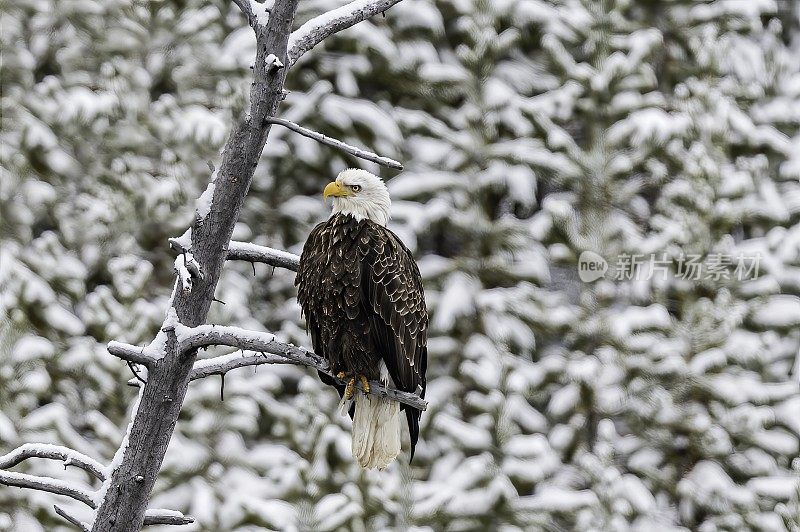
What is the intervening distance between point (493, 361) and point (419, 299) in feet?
14.7

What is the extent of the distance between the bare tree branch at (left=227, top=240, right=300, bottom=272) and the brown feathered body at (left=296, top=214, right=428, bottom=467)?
1.46 feet

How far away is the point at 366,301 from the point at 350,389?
1.08 ft

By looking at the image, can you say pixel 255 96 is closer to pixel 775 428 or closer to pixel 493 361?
pixel 493 361

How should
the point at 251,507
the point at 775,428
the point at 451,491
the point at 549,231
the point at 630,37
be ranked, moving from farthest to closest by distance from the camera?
the point at 630,37, the point at 549,231, the point at 775,428, the point at 451,491, the point at 251,507

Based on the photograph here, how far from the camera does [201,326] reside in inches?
101

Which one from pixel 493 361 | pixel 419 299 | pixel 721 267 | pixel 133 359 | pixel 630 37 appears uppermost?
pixel 630 37

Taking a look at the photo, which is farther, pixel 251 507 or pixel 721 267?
pixel 721 267

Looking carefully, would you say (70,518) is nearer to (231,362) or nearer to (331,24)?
(231,362)

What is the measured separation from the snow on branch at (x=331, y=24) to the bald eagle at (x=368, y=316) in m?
1.06

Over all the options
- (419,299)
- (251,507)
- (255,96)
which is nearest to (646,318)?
(251,507)

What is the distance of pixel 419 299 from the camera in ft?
12.1

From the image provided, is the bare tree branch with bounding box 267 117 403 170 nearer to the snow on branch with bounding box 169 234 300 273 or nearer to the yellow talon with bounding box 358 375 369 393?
the snow on branch with bounding box 169 234 300 273

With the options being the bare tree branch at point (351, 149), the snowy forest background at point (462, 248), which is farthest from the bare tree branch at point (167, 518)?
the snowy forest background at point (462, 248)

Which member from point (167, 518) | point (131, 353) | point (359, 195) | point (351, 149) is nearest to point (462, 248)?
point (359, 195)
